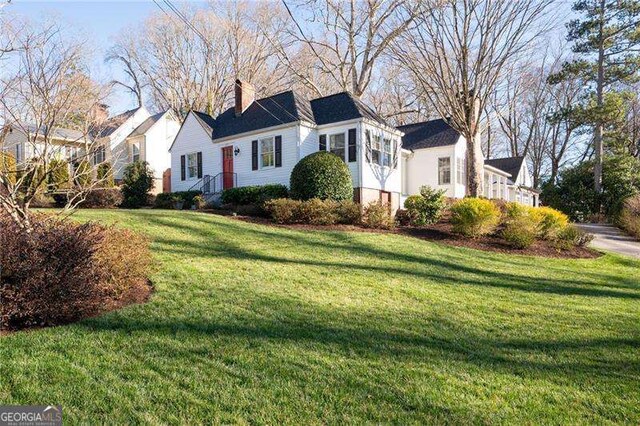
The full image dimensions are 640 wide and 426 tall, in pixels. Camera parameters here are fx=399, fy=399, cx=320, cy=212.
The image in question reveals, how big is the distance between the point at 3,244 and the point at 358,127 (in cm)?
1335

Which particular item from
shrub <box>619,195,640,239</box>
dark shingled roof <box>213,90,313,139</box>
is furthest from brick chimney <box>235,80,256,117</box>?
shrub <box>619,195,640,239</box>

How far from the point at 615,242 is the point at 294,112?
13504mm

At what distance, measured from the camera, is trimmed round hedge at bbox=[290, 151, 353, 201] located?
14.3 meters

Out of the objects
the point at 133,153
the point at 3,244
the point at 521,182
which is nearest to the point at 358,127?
the point at 3,244

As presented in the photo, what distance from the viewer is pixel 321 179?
47.1 ft

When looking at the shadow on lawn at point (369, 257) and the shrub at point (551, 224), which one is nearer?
the shadow on lawn at point (369, 257)

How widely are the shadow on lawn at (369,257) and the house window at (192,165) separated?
1057 centimetres

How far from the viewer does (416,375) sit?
3.49 m

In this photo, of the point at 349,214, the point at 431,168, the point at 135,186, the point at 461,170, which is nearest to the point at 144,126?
the point at 135,186

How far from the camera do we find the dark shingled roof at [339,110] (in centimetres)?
1661

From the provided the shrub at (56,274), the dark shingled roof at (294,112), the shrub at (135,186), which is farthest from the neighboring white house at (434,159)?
the shrub at (56,274)

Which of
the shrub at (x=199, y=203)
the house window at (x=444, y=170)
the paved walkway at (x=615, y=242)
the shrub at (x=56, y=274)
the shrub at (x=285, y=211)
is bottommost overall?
the paved walkway at (x=615, y=242)

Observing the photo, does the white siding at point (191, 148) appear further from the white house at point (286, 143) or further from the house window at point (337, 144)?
the house window at point (337, 144)

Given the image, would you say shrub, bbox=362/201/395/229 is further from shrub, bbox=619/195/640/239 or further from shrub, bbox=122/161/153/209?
shrub, bbox=122/161/153/209
